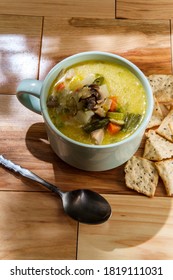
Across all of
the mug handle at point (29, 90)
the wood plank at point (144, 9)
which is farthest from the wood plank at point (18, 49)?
the wood plank at point (144, 9)

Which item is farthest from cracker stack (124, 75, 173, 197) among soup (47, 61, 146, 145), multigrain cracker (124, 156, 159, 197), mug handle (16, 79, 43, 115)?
mug handle (16, 79, 43, 115)

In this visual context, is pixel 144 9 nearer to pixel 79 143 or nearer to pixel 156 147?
pixel 156 147

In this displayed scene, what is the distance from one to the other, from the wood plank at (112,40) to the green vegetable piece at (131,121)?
0.97ft

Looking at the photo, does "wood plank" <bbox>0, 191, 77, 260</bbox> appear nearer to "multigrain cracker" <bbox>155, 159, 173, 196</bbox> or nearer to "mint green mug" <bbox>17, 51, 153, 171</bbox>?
"mint green mug" <bbox>17, 51, 153, 171</bbox>

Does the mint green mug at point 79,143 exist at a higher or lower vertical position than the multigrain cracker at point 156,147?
higher

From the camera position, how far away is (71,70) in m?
1.08

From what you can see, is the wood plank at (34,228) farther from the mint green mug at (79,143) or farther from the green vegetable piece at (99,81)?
the green vegetable piece at (99,81)

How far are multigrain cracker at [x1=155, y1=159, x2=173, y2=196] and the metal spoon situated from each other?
0.15m

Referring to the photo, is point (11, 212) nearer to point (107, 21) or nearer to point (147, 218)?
point (147, 218)

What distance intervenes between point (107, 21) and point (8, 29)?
316 millimetres

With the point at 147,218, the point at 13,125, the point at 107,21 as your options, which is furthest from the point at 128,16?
the point at 147,218

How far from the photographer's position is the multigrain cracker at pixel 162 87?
3.90 feet

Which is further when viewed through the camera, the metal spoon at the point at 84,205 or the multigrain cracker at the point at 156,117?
the multigrain cracker at the point at 156,117

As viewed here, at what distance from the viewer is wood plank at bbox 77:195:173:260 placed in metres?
0.99
